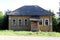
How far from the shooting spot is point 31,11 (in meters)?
44.0

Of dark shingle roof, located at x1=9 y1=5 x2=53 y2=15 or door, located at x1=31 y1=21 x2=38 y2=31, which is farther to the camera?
dark shingle roof, located at x1=9 y1=5 x2=53 y2=15

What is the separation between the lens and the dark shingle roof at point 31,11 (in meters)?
43.0

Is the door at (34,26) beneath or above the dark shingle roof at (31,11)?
beneath

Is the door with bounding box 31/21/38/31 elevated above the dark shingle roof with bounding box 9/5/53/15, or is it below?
below

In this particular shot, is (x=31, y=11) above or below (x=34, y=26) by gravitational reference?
above

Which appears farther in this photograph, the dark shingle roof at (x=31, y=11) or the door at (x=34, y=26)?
the dark shingle roof at (x=31, y=11)

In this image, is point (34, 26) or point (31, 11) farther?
point (31, 11)

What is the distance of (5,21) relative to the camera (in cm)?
4800

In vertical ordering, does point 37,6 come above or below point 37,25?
above

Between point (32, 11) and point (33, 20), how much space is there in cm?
251

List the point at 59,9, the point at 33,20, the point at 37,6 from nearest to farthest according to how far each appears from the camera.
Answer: the point at 33,20, the point at 37,6, the point at 59,9

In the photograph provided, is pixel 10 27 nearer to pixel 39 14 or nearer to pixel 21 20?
pixel 21 20

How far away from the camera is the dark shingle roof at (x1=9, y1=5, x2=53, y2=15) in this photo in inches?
1694

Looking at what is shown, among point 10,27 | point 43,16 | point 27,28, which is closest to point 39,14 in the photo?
point 43,16
